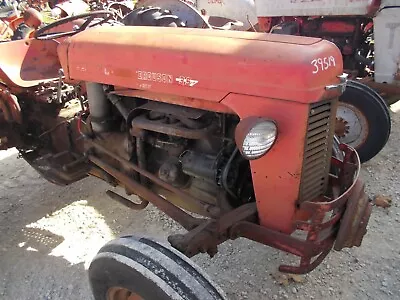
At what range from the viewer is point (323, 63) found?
1.87m

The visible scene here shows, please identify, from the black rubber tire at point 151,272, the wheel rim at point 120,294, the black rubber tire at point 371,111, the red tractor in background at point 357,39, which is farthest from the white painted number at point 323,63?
the black rubber tire at point 371,111

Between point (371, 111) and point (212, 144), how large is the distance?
2201 mm

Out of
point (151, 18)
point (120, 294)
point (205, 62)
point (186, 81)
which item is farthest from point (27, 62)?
point (120, 294)

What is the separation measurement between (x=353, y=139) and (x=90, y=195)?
2.48 metres

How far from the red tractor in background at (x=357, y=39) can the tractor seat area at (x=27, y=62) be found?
3.52 feet

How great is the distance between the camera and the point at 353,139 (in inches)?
161

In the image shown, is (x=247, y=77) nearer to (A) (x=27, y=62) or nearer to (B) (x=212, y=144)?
(B) (x=212, y=144)

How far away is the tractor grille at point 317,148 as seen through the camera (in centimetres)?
195

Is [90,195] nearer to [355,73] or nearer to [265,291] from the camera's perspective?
[265,291]

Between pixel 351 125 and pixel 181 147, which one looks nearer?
pixel 181 147

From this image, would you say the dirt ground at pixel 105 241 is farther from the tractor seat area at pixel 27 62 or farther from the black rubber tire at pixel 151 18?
the black rubber tire at pixel 151 18

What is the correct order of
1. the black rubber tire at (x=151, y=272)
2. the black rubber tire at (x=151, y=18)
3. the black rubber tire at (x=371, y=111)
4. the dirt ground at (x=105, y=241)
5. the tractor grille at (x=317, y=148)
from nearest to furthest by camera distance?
the black rubber tire at (x=151, y=272), the tractor grille at (x=317, y=148), the dirt ground at (x=105, y=241), the black rubber tire at (x=151, y=18), the black rubber tire at (x=371, y=111)

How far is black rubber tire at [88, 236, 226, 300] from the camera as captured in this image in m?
1.80

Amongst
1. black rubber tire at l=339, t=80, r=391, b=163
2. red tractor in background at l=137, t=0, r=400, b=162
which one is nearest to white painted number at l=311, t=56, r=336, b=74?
red tractor in background at l=137, t=0, r=400, b=162
